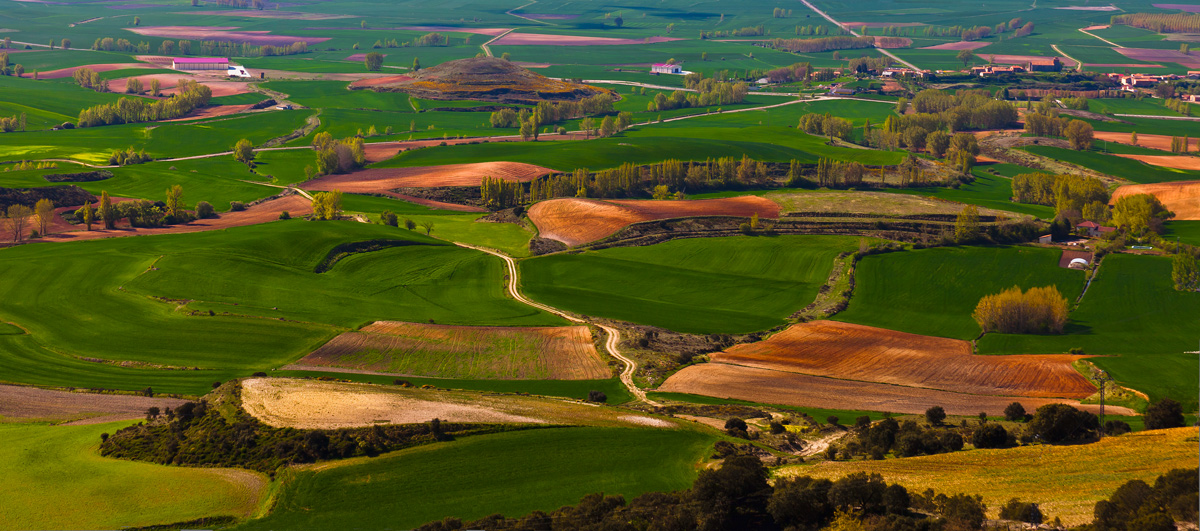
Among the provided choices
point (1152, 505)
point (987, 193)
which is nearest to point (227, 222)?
point (987, 193)

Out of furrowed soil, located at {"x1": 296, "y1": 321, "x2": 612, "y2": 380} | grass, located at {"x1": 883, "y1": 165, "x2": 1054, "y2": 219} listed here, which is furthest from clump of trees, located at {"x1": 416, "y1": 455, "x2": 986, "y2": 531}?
grass, located at {"x1": 883, "y1": 165, "x2": 1054, "y2": 219}

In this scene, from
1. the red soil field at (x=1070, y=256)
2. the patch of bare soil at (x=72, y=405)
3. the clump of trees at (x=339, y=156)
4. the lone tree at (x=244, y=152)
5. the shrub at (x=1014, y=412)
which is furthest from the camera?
the lone tree at (x=244, y=152)

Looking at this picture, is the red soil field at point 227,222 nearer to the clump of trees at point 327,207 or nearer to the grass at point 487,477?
the clump of trees at point 327,207

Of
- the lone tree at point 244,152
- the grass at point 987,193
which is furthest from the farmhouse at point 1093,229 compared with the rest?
the lone tree at point 244,152

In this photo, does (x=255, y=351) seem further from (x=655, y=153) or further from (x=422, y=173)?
(x=655, y=153)

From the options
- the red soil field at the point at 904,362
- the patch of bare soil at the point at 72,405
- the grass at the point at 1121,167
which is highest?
the grass at the point at 1121,167

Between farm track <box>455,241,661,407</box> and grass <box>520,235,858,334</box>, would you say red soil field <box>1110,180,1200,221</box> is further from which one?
farm track <box>455,241,661,407</box>

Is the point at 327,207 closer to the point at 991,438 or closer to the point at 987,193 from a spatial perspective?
the point at 991,438
